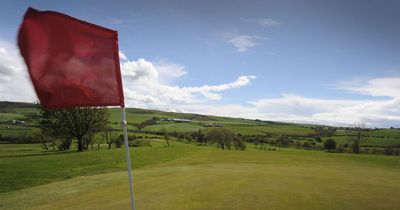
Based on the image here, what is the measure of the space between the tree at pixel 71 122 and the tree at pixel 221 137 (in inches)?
1571

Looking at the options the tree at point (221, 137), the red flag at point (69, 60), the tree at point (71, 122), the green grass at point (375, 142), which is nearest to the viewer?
the red flag at point (69, 60)

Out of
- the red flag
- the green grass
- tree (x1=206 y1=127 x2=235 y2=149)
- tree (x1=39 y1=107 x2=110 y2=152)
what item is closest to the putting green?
the red flag

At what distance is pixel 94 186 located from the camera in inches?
749

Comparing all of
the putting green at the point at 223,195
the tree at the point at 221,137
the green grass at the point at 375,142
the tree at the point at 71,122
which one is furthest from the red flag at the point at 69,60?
the green grass at the point at 375,142

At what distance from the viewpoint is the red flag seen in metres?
7.38

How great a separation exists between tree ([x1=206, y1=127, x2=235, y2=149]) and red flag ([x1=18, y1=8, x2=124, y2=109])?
87.0 metres

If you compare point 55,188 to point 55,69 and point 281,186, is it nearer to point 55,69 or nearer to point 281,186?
point 281,186

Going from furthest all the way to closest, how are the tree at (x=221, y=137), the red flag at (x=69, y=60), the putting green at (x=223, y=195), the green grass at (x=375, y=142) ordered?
the green grass at (x=375, y=142), the tree at (x=221, y=137), the putting green at (x=223, y=195), the red flag at (x=69, y=60)

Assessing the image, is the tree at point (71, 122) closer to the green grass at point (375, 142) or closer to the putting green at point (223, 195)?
the putting green at point (223, 195)

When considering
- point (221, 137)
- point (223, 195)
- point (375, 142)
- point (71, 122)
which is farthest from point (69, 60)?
point (375, 142)

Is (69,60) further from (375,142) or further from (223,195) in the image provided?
(375,142)

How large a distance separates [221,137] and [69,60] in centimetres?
9034

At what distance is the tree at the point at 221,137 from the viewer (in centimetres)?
9604

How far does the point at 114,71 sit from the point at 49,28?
1.70 meters
